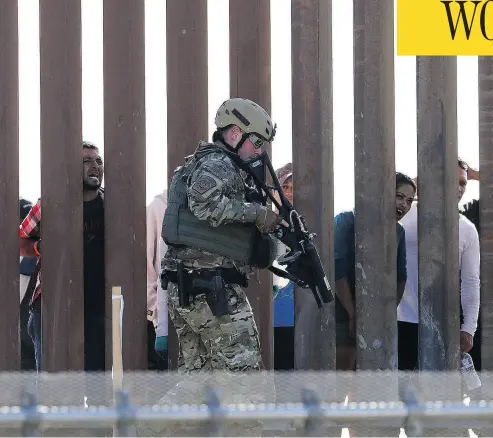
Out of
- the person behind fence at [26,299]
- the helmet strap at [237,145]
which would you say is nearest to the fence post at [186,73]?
the helmet strap at [237,145]

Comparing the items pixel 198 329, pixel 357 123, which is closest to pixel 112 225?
pixel 198 329

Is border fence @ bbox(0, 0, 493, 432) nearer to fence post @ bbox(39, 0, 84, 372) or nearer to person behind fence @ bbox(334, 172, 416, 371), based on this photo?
fence post @ bbox(39, 0, 84, 372)

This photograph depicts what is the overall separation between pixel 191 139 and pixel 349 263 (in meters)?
0.97

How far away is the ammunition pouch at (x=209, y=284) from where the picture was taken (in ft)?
17.1

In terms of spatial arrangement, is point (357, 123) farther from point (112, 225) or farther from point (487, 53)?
point (112, 225)

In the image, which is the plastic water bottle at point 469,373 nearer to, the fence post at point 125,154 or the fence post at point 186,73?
the fence post at point 125,154

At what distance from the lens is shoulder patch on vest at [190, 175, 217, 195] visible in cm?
509

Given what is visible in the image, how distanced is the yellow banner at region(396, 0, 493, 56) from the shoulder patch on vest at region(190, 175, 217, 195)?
1248 mm

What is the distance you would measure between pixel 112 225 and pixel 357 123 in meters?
1.24

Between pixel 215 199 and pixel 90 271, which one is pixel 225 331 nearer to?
pixel 215 199

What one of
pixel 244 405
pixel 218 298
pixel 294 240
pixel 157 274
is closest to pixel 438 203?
pixel 294 240

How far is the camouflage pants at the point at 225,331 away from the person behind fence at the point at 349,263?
2.44 ft

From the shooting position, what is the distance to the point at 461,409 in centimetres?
264

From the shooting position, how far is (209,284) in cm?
523
